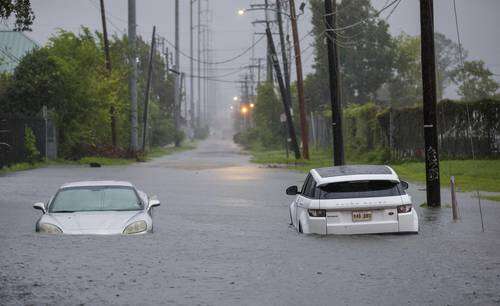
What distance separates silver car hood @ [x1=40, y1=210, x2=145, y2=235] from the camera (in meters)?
15.6

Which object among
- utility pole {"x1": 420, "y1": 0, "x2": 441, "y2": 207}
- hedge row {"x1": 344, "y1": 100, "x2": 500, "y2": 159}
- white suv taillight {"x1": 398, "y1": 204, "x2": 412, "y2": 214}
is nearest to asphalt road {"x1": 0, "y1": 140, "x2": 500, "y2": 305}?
white suv taillight {"x1": 398, "y1": 204, "x2": 412, "y2": 214}

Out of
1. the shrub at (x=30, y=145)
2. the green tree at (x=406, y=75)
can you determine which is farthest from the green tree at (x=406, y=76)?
the shrub at (x=30, y=145)

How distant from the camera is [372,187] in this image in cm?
1584

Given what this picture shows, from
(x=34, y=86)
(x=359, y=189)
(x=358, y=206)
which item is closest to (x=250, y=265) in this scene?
(x=358, y=206)

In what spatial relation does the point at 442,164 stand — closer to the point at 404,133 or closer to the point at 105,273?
the point at 404,133

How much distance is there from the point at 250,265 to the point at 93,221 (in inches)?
166

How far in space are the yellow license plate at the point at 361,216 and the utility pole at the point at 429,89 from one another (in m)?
6.59

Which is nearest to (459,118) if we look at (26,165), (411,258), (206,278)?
(26,165)

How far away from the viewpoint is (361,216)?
15531 millimetres

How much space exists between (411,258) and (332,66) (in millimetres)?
19038

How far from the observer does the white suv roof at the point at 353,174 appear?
51.6ft

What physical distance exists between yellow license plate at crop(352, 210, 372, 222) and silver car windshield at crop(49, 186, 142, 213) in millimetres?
4190

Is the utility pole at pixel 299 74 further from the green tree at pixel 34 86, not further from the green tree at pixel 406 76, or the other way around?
the green tree at pixel 406 76

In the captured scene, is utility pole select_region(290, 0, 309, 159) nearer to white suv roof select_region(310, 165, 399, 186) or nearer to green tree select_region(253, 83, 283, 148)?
white suv roof select_region(310, 165, 399, 186)
